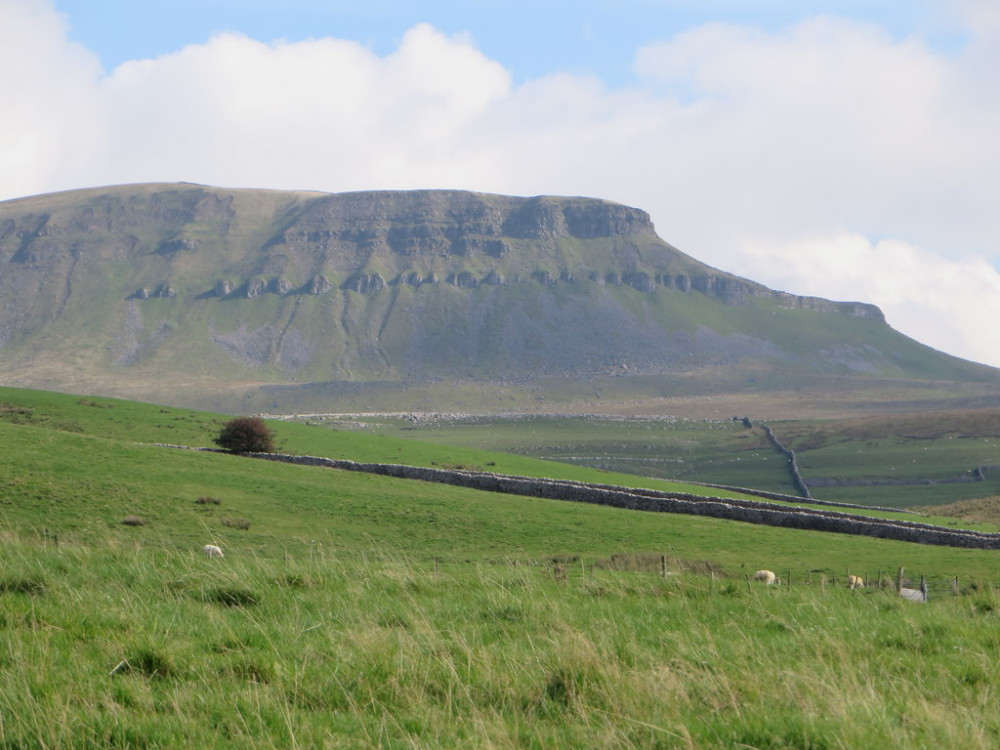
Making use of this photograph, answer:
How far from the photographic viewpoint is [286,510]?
30.7 meters

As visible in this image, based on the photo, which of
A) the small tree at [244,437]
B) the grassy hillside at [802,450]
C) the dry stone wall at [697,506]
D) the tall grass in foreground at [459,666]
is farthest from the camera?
the grassy hillside at [802,450]

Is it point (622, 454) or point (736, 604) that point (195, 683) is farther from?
point (622, 454)

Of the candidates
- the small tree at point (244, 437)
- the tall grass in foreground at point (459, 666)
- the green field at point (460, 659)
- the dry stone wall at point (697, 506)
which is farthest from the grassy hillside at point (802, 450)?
the tall grass in foreground at point (459, 666)

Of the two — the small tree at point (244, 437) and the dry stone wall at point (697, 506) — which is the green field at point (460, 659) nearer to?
the dry stone wall at point (697, 506)

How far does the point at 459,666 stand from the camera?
685 cm

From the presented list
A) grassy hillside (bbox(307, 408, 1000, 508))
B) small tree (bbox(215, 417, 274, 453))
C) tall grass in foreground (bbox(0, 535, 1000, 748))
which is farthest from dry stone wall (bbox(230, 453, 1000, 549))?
grassy hillside (bbox(307, 408, 1000, 508))

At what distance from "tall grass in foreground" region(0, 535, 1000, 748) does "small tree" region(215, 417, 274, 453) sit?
38.4 m

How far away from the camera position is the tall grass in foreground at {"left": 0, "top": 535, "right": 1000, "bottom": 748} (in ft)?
18.3

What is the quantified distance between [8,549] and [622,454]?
106 m

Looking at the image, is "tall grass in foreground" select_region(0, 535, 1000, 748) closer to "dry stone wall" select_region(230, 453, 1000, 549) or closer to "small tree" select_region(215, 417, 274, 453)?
"dry stone wall" select_region(230, 453, 1000, 549)

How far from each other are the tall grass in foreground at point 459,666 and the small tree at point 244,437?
38.4 m

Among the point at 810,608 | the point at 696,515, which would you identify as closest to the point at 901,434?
the point at 696,515

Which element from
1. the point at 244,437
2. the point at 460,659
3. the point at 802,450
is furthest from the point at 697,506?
the point at 802,450

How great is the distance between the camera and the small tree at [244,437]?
47812 mm
